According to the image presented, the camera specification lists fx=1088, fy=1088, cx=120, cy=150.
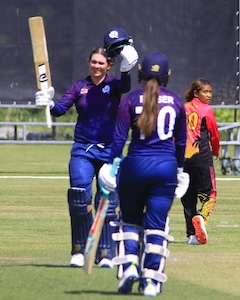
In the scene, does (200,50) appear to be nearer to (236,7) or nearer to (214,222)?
(236,7)

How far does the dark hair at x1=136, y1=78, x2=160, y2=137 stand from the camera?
838cm

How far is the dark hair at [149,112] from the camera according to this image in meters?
8.38

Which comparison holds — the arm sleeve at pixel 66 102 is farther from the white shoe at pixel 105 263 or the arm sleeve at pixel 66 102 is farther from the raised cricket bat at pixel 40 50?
the white shoe at pixel 105 263

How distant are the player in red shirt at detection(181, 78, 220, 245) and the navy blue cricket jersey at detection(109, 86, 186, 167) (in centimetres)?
392

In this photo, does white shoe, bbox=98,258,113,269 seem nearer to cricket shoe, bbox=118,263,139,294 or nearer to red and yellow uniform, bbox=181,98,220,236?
cricket shoe, bbox=118,263,139,294

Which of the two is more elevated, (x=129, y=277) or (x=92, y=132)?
(x=92, y=132)

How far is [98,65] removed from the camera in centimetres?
1019

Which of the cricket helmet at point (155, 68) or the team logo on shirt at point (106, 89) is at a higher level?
the cricket helmet at point (155, 68)

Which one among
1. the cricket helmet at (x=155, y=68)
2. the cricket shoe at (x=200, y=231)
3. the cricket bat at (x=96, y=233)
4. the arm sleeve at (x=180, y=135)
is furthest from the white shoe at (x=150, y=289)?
the cricket shoe at (x=200, y=231)

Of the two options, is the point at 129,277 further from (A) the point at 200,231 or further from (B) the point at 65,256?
(A) the point at 200,231

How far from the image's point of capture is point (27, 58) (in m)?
22.0

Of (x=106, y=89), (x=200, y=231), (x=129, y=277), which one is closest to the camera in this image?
(x=129, y=277)

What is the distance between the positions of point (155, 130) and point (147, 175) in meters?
0.37

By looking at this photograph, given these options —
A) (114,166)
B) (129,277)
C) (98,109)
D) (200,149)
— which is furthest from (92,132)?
(200,149)
